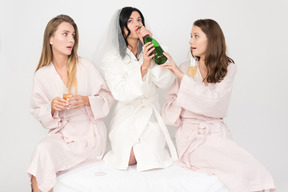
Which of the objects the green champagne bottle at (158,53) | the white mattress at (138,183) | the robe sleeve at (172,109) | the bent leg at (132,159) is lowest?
the white mattress at (138,183)

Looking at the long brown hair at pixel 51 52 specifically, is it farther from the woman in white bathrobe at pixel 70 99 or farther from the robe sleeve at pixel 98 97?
the robe sleeve at pixel 98 97

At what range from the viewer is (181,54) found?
3.79m

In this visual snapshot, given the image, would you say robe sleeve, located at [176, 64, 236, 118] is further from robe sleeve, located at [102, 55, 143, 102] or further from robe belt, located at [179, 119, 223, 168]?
robe sleeve, located at [102, 55, 143, 102]

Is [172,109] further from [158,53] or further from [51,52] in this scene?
[51,52]

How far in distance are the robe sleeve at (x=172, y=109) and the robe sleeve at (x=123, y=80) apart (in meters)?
0.31

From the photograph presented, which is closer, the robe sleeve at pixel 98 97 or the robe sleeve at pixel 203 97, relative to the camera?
the robe sleeve at pixel 203 97

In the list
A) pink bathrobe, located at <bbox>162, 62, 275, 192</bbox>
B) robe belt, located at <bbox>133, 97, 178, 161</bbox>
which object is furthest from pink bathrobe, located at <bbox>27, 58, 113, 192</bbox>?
pink bathrobe, located at <bbox>162, 62, 275, 192</bbox>

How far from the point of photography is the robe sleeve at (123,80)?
9.35 ft

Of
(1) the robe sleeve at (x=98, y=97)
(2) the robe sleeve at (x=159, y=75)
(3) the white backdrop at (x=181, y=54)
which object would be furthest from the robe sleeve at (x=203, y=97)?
(3) the white backdrop at (x=181, y=54)

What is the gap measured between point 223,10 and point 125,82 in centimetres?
156

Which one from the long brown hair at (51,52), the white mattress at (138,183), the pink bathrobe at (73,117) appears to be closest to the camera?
the white mattress at (138,183)

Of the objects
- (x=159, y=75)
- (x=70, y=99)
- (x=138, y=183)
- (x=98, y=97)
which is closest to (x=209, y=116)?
(x=159, y=75)

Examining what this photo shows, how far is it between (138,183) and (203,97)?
0.76m

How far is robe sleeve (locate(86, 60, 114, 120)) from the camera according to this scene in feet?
9.64
